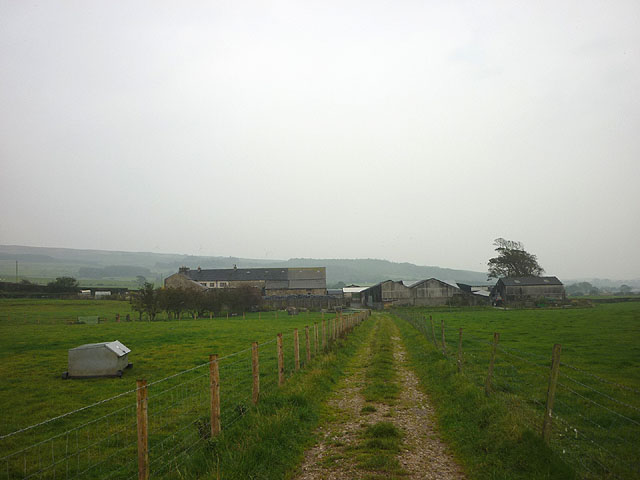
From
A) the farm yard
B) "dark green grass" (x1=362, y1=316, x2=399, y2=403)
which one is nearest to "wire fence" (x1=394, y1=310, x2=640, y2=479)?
the farm yard

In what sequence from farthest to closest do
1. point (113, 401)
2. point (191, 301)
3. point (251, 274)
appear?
point (251, 274), point (191, 301), point (113, 401)

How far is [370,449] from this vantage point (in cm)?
760

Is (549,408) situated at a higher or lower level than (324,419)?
higher

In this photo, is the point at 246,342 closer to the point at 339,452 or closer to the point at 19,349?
the point at 19,349

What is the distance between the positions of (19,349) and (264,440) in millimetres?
23664

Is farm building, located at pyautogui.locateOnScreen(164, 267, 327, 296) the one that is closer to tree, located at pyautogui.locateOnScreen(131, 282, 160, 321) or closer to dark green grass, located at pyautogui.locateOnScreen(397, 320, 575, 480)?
tree, located at pyautogui.locateOnScreen(131, 282, 160, 321)

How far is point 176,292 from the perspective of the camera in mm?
56094

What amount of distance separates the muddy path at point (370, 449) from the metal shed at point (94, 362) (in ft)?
29.6

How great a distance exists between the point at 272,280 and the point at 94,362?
85.9 meters

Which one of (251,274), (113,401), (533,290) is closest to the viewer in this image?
(113,401)

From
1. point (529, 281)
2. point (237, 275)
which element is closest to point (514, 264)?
point (529, 281)

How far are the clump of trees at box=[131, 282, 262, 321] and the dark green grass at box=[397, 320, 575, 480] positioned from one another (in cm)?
4747

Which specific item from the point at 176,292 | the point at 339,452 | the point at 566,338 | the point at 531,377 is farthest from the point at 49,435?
the point at 176,292

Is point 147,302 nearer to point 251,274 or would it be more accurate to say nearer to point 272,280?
point 272,280
